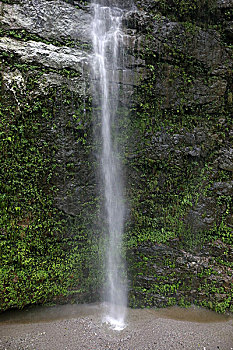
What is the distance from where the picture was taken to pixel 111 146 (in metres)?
4.29

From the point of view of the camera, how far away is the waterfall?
3.99 meters

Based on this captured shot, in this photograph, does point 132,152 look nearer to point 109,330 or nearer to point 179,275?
point 179,275

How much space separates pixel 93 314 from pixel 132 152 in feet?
10.0

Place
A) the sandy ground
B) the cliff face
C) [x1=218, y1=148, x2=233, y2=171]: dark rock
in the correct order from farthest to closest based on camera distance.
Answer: [x1=218, y1=148, x2=233, y2=171]: dark rock < the cliff face < the sandy ground

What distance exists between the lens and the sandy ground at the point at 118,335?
133 inches

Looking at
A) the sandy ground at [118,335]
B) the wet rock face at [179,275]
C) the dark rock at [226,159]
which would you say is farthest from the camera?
the dark rock at [226,159]

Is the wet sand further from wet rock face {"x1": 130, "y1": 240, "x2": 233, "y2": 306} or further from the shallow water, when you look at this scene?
wet rock face {"x1": 130, "y1": 240, "x2": 233, "y2": 306}

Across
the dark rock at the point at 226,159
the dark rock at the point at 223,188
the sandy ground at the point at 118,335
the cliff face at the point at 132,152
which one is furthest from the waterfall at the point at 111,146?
the dark rock at the point at 226,159

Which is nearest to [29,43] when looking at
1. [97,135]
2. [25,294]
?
[97,135]

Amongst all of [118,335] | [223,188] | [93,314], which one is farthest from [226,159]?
[93,314]

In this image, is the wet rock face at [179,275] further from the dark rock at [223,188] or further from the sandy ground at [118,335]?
the dark rock at [223,188]

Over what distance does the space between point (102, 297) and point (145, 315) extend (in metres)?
0.85

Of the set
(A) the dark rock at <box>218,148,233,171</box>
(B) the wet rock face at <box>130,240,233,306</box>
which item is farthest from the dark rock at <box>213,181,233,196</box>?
(B) the wet rock face at <box>130,240,233,306</box>

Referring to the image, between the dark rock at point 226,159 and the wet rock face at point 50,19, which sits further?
the dark rock at point 226,159
